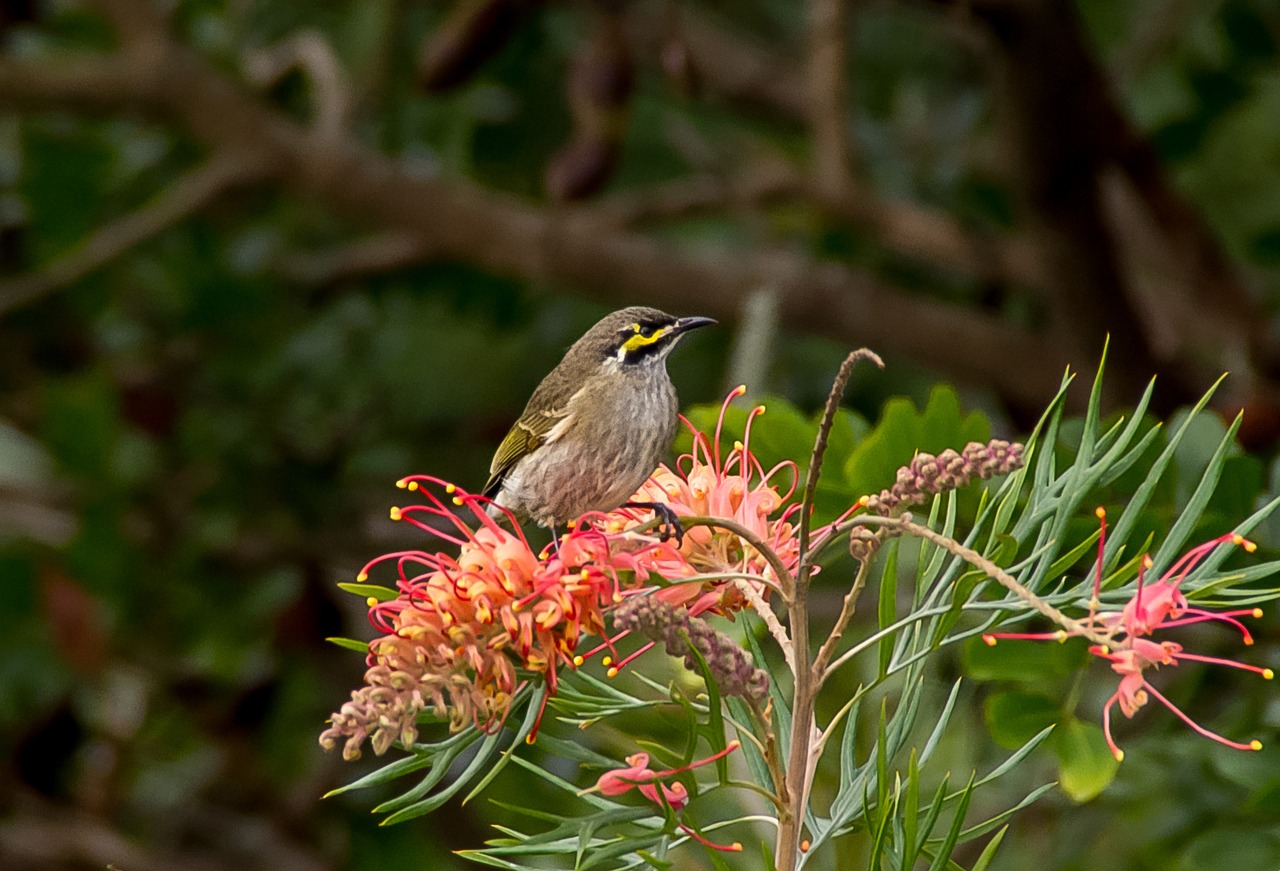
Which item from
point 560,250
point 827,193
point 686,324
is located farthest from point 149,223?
point 686,324

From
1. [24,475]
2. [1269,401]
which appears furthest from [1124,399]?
[24,475]

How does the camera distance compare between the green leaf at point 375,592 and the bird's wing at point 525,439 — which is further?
the bird's wing at point 525,439

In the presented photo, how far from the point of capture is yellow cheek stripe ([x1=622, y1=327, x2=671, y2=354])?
92.5 inches

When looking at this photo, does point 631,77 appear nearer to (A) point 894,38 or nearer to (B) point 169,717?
(A) point 894,38

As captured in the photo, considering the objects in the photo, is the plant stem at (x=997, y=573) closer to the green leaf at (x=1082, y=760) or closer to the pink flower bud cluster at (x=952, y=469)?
the pink flower bud cluster at (x=952, y=469)

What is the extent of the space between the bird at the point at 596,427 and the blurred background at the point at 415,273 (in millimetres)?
986

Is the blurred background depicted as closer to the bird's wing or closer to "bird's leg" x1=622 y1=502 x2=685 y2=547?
the bird's wing

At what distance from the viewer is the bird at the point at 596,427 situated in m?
2.07

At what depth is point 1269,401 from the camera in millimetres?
3076

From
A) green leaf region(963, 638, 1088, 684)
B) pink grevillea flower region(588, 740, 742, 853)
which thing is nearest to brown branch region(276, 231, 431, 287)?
green leaf region(963, 638, 1088, 684)

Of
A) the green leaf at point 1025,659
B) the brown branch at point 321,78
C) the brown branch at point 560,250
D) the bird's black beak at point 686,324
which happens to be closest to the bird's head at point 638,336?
the bird's black beak at point 686,324

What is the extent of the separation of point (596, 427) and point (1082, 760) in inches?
31.1

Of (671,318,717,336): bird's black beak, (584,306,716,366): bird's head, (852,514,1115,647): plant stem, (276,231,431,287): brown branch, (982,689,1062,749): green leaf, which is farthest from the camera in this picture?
(276,231,431,287): brown branch

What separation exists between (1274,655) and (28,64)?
9.97ft
